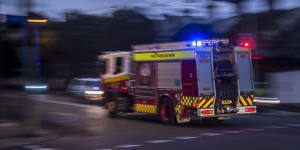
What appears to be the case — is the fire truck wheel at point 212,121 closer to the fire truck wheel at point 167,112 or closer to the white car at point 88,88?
the fire truck wheel at point 167,112

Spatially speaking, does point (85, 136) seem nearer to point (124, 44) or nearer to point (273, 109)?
point (273, 109)

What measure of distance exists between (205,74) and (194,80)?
0.42 metres

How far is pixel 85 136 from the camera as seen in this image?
1219 centimetres

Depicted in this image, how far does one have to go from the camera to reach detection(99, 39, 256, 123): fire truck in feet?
43.4

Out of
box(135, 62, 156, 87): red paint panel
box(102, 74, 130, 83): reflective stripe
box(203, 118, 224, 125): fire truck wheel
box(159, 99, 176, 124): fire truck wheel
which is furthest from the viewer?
box(102, 74, 130, 83): reflective stripe

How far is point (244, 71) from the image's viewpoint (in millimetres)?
14141

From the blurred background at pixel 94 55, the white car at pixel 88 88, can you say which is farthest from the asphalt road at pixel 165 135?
the white car at pixel 88 88

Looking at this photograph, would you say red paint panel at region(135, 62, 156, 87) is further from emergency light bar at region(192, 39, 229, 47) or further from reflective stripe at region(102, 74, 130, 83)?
emergency light bar at region(192, 39, 229, 47)

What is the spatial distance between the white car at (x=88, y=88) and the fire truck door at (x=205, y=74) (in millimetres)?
13889

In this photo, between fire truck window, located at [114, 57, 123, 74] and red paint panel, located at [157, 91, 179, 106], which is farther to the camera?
fire truck window, located at [114, 57, 123, 74]

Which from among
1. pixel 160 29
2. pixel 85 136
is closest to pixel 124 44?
pixel 160 29

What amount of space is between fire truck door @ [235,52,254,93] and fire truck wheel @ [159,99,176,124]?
96.1 inches

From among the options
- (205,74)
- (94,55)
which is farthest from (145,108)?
(94,55)

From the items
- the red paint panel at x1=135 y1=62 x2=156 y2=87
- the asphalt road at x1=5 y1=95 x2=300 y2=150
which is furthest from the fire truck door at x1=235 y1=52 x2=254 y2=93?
the red paint panel at x1=135 y1=62 x2=156 y2=87
